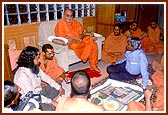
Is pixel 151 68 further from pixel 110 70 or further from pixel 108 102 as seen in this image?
pixel 108 102

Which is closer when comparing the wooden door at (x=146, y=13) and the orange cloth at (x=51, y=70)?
the orange cloth at (x=51, y=70)

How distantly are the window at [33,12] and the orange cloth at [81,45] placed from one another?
1.72 ft

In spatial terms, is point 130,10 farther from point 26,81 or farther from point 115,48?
point 26,81

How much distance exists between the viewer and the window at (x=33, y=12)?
3.78 metres

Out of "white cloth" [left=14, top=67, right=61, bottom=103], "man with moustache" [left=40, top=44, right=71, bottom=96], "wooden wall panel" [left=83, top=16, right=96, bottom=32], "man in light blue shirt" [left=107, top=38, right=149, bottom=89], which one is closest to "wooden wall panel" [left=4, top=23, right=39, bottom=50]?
"wooden wall panel" [left=83, top=16, right=96, bottom=32]

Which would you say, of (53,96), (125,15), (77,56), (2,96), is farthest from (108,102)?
(125,15)

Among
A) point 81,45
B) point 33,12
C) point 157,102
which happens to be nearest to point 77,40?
point 81,45

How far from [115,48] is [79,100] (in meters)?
2.70

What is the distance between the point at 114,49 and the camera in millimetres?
4043

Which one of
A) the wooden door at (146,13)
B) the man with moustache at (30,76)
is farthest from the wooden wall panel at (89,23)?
the man with moustache at (30,76)

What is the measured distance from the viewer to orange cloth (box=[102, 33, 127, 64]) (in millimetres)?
4043

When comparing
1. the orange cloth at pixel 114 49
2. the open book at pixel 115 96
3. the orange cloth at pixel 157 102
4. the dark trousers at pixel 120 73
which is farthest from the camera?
the orange cloth at pixel 114 49

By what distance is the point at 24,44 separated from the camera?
401cm

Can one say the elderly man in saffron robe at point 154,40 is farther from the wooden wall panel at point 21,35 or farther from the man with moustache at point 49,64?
the man with moustache at point 49,64
